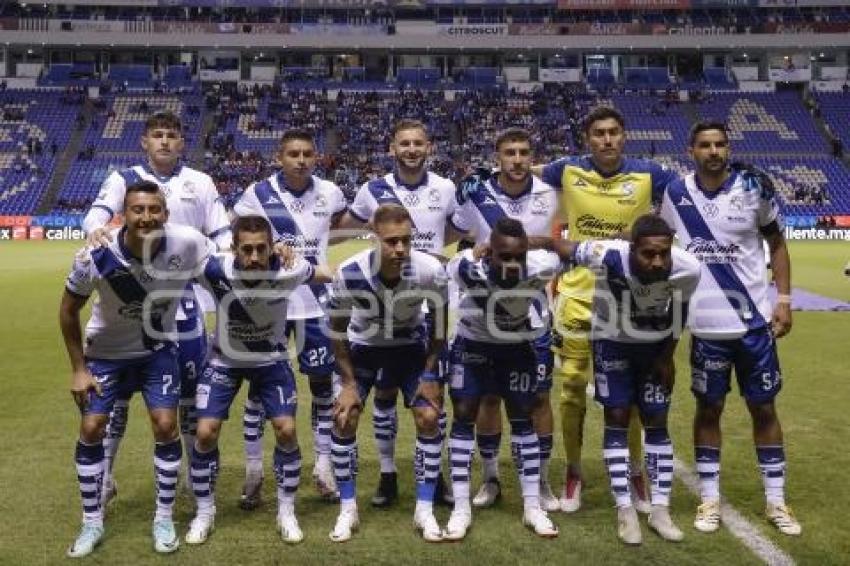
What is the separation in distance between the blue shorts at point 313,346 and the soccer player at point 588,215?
63.3 inches

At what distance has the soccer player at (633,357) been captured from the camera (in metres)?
5.16

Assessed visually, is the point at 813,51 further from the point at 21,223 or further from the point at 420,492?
the point at 420,492

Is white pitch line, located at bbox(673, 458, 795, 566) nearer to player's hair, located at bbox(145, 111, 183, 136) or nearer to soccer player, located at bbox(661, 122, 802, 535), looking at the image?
soccer player, located at bbox(661, 122, 802, 535)

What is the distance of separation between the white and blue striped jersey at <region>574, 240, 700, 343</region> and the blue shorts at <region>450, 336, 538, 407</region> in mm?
522

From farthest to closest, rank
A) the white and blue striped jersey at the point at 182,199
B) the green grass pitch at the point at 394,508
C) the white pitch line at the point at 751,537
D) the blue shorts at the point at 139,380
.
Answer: the white and blue striped jersey at the point at 182,199, the blue shorts at the point at 139,380, the green grass pitch at the point at 394,508, the white pitch line at the point at 751,537

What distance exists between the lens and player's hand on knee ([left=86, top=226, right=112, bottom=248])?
498 centimetres

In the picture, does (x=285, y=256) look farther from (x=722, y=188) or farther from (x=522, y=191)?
(x=722, y=188)

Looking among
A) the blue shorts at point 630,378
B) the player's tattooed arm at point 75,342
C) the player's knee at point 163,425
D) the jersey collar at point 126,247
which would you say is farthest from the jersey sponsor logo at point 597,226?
the player's tattooed arm at point 75,342

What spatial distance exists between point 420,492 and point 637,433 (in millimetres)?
1618

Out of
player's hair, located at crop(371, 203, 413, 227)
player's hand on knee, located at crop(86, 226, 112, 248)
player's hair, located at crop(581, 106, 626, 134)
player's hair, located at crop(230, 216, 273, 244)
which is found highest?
player's hair, located at crop(581, 106, 626, 134)

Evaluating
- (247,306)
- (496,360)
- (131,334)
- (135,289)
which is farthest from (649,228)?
(131,334)

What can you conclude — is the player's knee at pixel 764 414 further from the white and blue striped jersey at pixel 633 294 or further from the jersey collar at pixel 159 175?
the jersey collar at pixel 159 175

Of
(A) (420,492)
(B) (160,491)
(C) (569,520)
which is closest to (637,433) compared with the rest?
(C) (569,520)

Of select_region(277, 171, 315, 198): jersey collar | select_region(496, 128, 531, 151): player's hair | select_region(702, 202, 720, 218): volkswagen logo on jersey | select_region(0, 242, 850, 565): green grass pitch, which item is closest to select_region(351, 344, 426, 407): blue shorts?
select_region(0, 242, 850, 565): green grass pitch
